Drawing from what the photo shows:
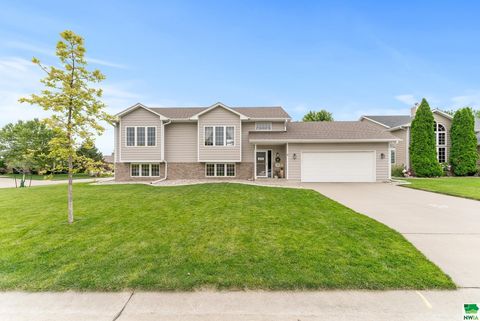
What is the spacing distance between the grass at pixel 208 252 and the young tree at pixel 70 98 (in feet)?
5.46

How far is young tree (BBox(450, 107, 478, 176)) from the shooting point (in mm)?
20562

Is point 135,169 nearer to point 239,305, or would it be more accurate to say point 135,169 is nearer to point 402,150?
point 239,305

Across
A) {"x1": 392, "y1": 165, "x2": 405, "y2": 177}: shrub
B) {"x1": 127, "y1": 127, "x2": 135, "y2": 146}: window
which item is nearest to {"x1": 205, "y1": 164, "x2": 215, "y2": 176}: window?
{"x1": 127, "y1": 127, "x2": 135, "y2": 146}: window

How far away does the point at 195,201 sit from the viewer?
8578 millimetres

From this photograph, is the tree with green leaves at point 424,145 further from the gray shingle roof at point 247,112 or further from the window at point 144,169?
the window at point 144,169

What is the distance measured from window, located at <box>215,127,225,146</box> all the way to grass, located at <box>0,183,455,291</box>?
1028 cm

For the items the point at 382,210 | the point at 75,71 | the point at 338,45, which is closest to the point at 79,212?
the point at 75,71

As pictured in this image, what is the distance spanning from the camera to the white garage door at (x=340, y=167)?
1567cm

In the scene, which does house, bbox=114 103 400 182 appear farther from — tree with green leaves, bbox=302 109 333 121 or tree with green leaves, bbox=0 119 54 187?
tree with green leaves, bbox=0 119 54 187

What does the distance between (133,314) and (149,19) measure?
690 inches

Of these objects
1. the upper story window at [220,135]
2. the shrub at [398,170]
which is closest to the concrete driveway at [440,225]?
the upper story window at [220,135]

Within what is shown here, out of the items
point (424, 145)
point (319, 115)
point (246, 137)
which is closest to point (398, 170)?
point (424, 145)

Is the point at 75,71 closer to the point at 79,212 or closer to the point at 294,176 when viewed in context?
the point at 79,212

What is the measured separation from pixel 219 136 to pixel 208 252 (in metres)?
13.3
